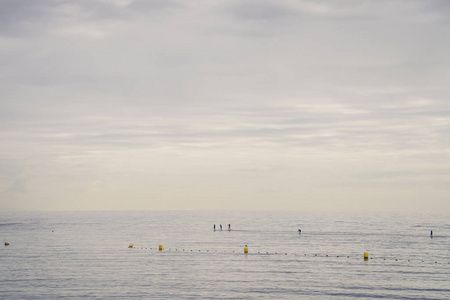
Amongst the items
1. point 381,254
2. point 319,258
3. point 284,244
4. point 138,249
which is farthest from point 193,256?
point 381,254

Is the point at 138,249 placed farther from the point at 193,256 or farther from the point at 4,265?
the point at 4,265

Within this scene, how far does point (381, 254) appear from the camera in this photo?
3730 inches

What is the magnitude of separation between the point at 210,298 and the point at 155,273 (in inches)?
757

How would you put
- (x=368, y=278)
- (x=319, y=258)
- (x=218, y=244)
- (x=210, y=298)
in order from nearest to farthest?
1. (x=210, y=298)
2. (x=368, y=278)
3. (x=319, y=258)
4. (x=218, y=244)

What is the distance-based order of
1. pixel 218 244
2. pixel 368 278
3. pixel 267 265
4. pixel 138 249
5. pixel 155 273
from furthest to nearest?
1. pixel 218 244
2. pixel 138 249
3. pixel 267 265
4. pixel 155 273
5. pixel 368 278

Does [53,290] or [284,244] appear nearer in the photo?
[53,290]

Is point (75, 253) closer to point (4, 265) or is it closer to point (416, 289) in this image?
point (4, 265)

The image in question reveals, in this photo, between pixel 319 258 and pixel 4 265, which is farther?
pixel 319 258

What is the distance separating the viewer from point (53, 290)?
59.9 metres

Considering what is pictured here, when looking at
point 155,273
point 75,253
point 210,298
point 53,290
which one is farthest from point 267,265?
point 75,253

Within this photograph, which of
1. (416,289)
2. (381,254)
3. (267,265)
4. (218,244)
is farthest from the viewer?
(218,244)

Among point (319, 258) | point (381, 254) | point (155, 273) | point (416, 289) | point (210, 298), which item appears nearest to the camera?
point (210, 298)

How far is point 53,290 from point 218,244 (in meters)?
59.0

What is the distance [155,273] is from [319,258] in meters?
34.8
